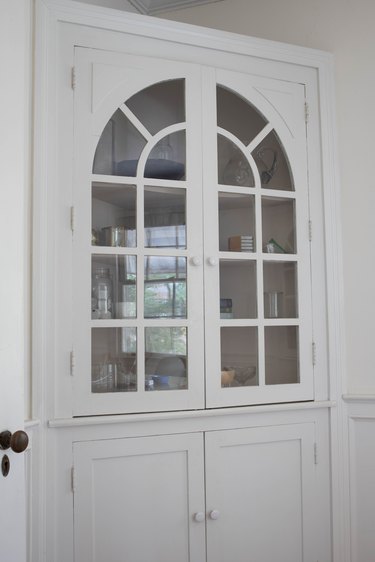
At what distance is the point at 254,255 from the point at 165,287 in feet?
1.20

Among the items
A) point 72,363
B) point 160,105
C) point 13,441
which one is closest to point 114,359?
point 72,363

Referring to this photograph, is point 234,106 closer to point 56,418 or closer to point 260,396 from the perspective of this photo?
point 260,396

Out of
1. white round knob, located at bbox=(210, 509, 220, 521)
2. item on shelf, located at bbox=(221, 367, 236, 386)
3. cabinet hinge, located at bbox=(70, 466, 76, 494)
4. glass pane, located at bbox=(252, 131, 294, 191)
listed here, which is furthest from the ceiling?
white round knob, located at bbox=(210, 509, 220, 521)

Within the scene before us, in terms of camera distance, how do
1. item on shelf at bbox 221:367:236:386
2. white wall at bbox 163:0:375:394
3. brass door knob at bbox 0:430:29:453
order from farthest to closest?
white wall at bbox 163:0:375:394 < item on shelf at bbox 221:367:236:386 < brass door knob at bbox 0:430:29:453

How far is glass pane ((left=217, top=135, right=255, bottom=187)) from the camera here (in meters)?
2.07

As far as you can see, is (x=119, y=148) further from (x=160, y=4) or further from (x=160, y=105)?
(x=160, y=4)

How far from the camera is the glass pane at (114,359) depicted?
73.2 inches

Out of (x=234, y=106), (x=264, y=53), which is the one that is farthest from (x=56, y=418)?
(x=264, y=53)

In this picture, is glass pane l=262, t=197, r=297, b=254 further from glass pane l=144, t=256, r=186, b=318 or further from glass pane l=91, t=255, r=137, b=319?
glass pane l=91, t=255, r=137, b=319

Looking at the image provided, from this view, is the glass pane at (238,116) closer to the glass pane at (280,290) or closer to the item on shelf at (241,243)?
the item on shelf at (241,243)

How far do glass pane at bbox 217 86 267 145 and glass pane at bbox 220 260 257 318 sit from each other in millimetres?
467

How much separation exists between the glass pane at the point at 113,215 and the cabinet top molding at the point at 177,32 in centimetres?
56

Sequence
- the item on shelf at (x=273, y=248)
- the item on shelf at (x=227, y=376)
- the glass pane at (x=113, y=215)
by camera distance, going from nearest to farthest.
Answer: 1. the glass pane at (x=113, y=215)
2. the item on shelf at (x=227, y=376)
3. the item on shelf at (x=273, y=248)

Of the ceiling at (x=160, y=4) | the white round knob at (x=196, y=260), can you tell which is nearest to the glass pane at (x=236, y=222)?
the white round knob at (x=196, y=260)
